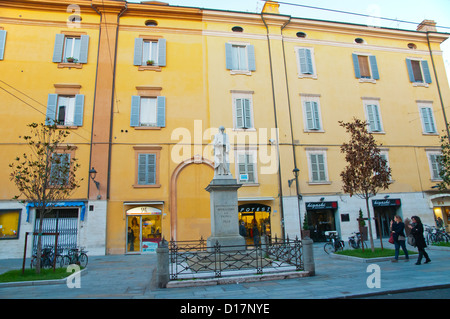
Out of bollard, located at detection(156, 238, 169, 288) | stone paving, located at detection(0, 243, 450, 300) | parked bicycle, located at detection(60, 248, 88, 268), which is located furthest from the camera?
parked bicycle, located at detection(60, 248, 88, 268)

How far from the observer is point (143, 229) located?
17.9m

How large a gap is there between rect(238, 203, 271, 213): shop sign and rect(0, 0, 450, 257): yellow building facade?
66 mm

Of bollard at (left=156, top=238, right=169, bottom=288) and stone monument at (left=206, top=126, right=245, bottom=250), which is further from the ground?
stone monument at (left=206, top=126, right=245, bottom=250)

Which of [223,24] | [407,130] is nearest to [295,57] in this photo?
[223,24]

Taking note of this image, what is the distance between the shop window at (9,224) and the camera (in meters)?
16.5

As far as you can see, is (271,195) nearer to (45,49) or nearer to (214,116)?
(214,116)

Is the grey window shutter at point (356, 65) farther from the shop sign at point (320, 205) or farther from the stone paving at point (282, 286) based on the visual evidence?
the stone paving at point (282, 286)

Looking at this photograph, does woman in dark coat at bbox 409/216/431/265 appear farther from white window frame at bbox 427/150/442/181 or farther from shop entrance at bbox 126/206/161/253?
white window frame at bbox 427/150/442/181

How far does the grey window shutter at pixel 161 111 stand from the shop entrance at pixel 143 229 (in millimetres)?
5331

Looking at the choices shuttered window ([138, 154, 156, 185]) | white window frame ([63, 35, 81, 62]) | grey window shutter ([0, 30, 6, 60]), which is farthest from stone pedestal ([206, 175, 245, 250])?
grey window shutter ([0, 30, 6, 60])

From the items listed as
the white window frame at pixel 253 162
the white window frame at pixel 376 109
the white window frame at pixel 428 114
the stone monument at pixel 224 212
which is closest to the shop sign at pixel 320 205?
the white window frame at pixel 253 162

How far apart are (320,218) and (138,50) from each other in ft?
54.2

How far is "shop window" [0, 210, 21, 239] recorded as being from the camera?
650 inches
